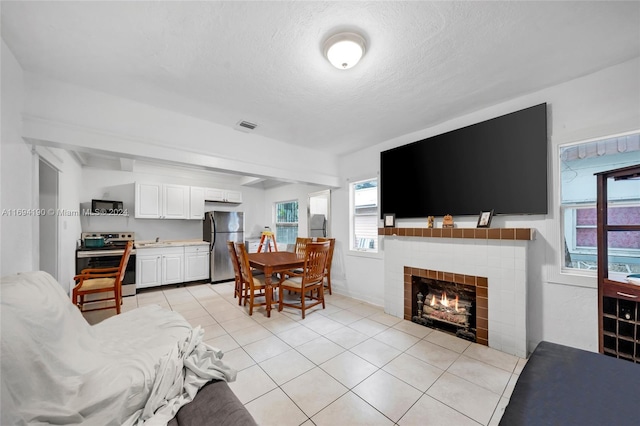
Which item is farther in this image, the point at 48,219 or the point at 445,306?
the point at 48,219

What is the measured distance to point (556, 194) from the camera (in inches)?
87.8

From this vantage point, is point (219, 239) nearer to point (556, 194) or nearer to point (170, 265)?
point (170, 265)

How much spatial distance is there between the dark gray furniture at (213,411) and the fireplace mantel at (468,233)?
2.62 metres

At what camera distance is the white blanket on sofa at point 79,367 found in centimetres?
86

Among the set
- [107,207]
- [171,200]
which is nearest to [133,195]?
[107,207]

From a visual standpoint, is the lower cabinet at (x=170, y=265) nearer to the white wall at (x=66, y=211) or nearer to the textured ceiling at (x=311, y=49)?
the white wall at (x=66, y=211)

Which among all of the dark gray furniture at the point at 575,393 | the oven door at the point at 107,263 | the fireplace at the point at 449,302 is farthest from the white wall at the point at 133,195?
the dark gray furniture at the point at 575,393

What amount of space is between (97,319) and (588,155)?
19.1ft

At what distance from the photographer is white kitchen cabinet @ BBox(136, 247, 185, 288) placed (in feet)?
14.6

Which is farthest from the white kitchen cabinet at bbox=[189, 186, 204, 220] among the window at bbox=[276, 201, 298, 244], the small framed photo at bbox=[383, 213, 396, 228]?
the small framed photo at bbox=[383, 213, 396, 228]

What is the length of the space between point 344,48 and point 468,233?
7.42 feet

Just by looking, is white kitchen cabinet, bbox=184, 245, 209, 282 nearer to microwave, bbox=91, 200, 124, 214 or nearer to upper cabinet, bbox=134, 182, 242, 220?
upper cabinet, bbox=134, 182, 242, 220

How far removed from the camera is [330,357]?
7.52 ft

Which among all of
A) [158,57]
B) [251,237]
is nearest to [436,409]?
[158,57]
